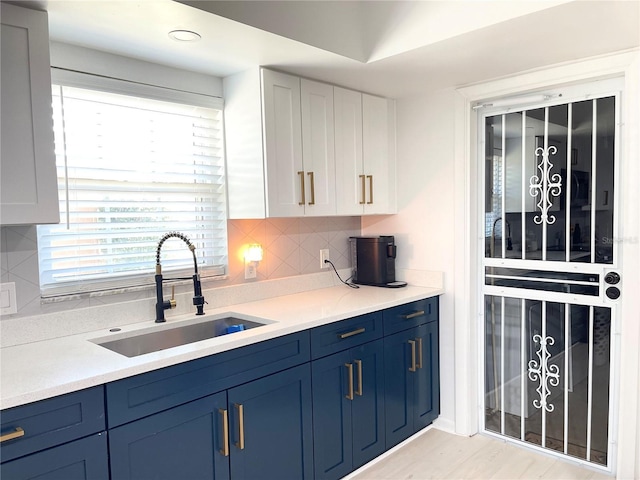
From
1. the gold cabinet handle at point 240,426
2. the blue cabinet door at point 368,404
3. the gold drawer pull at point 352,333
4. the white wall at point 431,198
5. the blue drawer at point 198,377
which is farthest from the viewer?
the white wall at point 431,198

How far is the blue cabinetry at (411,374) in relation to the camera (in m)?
2.65

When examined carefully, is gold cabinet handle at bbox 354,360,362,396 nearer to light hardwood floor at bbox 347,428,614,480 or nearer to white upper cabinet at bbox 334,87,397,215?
light hardwood floor at bbox 347,428,614,480

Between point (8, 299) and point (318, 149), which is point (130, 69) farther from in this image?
point (8, 299)

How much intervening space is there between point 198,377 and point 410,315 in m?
1.37

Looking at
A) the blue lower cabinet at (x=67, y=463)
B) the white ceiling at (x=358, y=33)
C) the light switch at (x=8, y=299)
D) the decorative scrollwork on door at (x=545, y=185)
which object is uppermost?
the white ceiling at (x=358, y=33)

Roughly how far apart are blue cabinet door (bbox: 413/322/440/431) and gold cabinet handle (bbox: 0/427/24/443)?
2.04m

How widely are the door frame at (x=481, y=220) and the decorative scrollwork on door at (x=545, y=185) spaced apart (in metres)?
0.31

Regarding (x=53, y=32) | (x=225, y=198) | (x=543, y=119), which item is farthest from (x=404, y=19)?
(x=53, y=32)

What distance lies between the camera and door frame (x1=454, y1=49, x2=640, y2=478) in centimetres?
227

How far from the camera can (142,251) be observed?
2287 millimetres

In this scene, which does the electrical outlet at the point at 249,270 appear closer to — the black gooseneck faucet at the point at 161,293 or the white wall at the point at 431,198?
the black gooseneck faucet at the point at 161,293

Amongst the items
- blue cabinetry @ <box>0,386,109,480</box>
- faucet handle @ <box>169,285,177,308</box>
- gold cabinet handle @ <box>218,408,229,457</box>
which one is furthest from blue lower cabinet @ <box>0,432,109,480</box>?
faucet handle @ <box>169,285,177,308</box>

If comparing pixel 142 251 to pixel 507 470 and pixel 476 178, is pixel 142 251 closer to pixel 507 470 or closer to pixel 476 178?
pixel 476 178

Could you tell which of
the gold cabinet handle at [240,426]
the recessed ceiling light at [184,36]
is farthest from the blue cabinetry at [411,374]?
the recessed ceiling light at [184,36]
